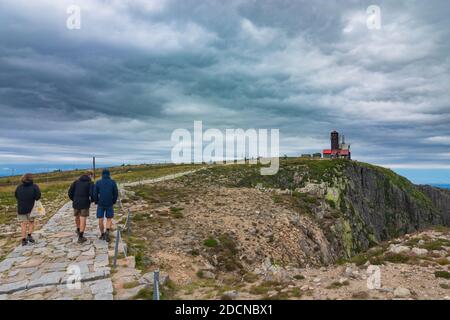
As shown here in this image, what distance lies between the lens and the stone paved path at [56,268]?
918 centimetres

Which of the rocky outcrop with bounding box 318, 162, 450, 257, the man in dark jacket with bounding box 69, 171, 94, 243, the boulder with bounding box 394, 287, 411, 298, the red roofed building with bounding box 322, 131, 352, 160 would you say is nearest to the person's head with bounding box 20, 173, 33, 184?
the man in dark jacket with bounding box 69, 171, 94, 243

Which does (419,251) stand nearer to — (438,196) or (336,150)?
(336,150)

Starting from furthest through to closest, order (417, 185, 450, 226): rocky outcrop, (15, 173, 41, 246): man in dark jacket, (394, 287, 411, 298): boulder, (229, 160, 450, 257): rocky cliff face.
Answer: (417, 185, 450, 226): rocky outcrop, (229, 160, 450, 257): rocky cliff face, (15, 173, 41, 246): man in dark jacket, (394, 287, 411, 298): boulder

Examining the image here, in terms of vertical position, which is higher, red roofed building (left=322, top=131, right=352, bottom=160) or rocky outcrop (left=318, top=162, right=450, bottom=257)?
red roofed building (left=322, top=131, right=352, bottom=160)

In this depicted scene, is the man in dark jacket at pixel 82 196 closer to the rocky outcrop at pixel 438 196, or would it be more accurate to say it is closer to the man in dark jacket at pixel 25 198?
the man in dark jacket at pixel 25 198

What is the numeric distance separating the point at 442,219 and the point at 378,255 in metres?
95.3

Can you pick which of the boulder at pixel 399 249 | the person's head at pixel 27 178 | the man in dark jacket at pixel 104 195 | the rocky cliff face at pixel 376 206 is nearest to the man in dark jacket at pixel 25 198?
the person's head at pixel 27 178

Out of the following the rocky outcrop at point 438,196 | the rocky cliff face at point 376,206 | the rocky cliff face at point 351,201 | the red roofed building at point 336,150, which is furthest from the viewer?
the rocky outcrop at point 438,196

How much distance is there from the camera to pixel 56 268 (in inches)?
441

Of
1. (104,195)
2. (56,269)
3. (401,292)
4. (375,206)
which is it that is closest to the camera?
(401,292)

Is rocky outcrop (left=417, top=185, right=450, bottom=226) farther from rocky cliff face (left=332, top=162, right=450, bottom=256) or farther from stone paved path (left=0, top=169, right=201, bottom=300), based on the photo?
stone paved path (left=0, top=169, right=201, bottom=300)

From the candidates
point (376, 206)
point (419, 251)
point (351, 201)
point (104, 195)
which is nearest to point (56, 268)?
point (104, 195)

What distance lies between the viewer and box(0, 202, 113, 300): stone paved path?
361 inches

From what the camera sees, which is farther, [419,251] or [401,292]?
[419,251]
